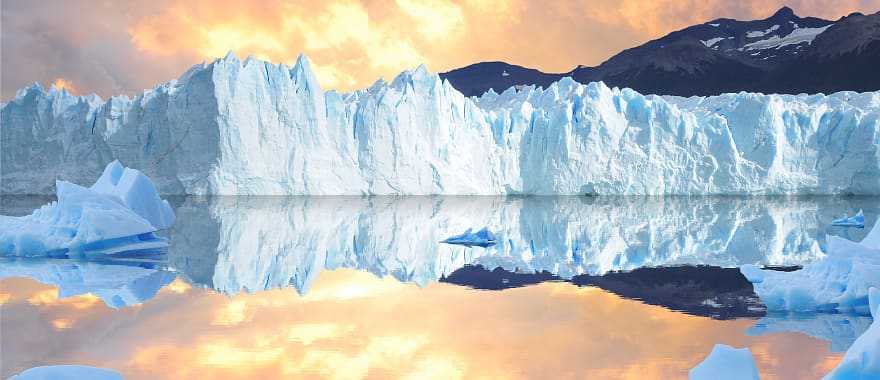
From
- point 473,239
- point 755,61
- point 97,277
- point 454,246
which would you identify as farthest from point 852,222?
point 755,61

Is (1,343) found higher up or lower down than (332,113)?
lower down

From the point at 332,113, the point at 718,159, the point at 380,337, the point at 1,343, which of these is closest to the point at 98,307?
the point at 1,343

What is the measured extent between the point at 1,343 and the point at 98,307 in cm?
140

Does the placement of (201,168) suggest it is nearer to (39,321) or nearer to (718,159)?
(718,159)

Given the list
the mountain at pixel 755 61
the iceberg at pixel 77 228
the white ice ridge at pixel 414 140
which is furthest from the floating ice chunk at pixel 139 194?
the mountain at pixel 755 61

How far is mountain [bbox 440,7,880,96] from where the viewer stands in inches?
2327

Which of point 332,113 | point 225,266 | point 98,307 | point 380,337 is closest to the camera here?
point 380,337

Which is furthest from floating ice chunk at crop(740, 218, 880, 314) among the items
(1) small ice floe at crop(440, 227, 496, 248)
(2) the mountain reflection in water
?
(1) small ice floe at crop(440, 227, 496, 248)

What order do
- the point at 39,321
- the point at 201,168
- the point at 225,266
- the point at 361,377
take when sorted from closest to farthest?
the point at 361,377 < the point at 39,321 < the point at 225,266 < the point at 201,168

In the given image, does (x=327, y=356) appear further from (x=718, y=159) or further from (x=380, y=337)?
(x=718, y=159)

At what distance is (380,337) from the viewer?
5.47 metres

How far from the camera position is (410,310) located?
21.7ft

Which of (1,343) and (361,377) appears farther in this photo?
(1,343)

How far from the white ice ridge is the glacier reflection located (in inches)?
299
